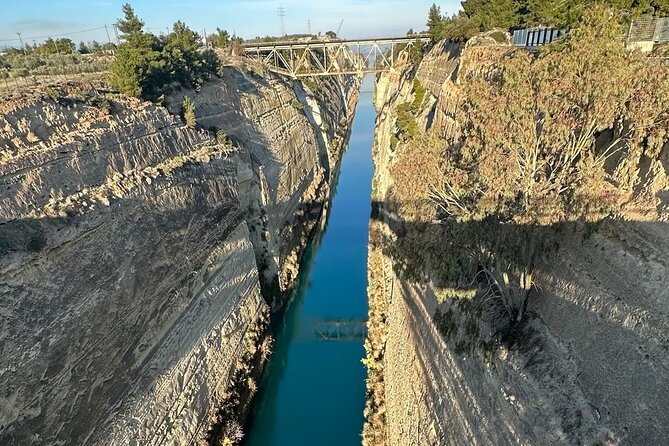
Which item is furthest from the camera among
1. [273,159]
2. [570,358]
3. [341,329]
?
[273,159]

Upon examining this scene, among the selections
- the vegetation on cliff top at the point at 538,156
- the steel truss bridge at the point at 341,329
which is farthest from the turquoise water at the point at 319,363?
the vegetation on cliff top at the point at 538,156

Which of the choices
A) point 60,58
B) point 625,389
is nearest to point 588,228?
point 625,389

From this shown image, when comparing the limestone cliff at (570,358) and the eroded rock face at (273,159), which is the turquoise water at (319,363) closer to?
the eroded rock face at (273,159)

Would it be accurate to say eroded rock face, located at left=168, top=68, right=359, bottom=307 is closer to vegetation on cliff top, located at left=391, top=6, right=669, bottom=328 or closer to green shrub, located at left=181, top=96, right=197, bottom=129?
green shrub, located at left=181, top=96, right=197, bottom=129

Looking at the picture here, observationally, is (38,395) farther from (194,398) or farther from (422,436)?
(422,436)

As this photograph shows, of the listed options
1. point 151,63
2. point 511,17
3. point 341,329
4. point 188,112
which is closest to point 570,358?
point 341,329

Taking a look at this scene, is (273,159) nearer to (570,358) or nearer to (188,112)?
(188,112)
